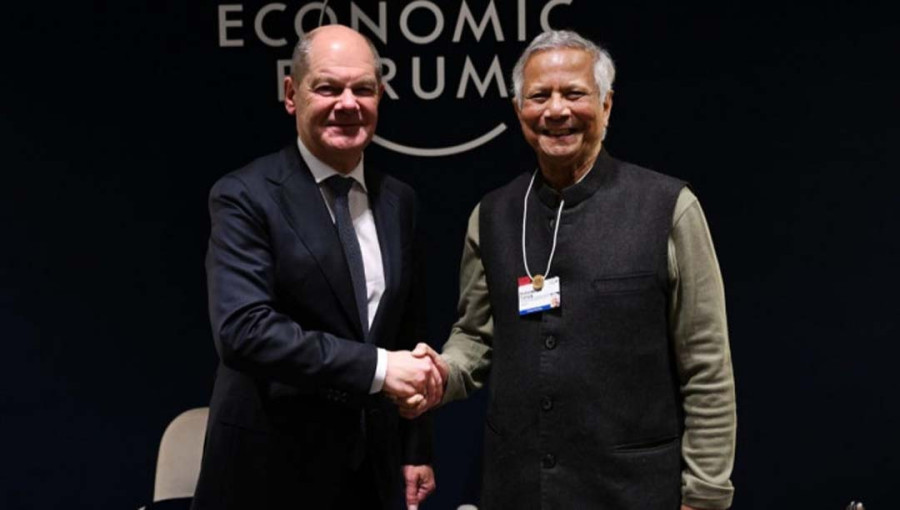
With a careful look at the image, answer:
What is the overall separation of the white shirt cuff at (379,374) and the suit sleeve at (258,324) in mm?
18

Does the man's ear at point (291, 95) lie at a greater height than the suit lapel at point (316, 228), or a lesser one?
greater

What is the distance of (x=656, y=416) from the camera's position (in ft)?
7.57

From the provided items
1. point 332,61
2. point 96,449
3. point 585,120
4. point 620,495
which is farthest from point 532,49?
point 96,449

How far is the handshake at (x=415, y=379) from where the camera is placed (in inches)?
94.3

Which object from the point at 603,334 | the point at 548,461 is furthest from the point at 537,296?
the point at 548,461

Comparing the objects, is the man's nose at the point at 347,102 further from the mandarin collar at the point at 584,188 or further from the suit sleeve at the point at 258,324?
the mandarin collar at the point at 584,188

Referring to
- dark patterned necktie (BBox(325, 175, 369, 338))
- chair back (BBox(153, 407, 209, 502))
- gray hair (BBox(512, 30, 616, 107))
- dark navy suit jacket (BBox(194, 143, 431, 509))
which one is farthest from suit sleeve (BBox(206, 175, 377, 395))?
chair back (BBox(153, 407, 209, 502))

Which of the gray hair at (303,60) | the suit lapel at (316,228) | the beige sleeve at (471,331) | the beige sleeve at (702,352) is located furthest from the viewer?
the beige sleeve at (471,331)

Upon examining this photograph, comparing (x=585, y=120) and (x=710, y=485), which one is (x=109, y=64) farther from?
(x=710, y=485)

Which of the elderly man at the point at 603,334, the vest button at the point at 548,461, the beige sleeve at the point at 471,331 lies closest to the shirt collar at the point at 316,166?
the beige sleeve at the point at 471,331

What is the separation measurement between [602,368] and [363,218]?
0.71 metres

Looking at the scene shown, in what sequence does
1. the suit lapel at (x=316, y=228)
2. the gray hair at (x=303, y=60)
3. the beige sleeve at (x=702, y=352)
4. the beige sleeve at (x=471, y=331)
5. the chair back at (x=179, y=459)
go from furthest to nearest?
1. the chair back at (x=179, y=459)
2. the beige sleeve at (x=471, y=331)
3. the gray hair at (x=303, y=60)
4. the suit lapel at (x=316, y=228)
5. the beige sleeve at (x=702, y=352)

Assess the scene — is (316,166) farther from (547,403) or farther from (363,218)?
(547,403)

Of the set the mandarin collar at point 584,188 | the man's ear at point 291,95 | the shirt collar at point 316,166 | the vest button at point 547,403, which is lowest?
the vest button at point 547,403
